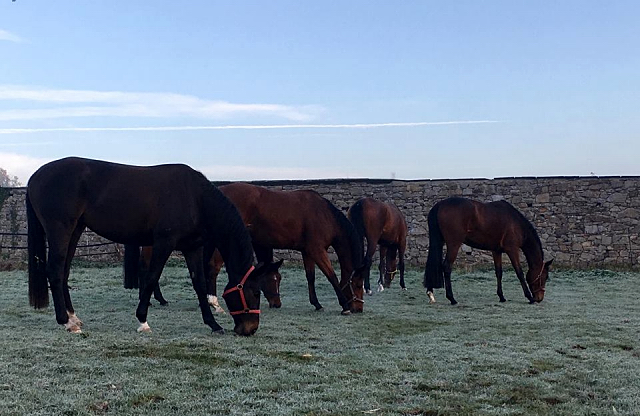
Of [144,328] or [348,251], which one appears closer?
[144,328]

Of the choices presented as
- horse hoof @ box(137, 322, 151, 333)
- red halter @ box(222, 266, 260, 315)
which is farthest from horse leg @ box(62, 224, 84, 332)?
red halter @ box(222, 266, 260, 315)

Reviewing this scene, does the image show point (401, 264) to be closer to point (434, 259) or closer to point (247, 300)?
point (434, 259)

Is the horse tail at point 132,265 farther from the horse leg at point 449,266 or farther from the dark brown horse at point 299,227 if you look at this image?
the horse leg at point 449,266

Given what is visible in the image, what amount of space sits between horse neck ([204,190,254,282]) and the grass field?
700mm

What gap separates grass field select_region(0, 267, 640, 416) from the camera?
356 centimetres

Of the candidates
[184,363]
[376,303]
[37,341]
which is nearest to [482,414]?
[184,363]

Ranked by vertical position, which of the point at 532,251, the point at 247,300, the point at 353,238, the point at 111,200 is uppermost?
the point at 111,200

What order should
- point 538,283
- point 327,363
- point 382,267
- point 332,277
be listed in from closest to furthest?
point 327,363, point 332,277, point 538,283, point 382,267

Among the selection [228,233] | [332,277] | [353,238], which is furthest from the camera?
[353,238]

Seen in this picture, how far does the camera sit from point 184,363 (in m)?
4.40

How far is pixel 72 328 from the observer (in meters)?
5.66

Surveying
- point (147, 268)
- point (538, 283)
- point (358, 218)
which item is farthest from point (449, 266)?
point (147, 268)

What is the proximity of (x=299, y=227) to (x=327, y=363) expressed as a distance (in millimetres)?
3542

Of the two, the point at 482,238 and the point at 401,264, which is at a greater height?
the point at 482,238
